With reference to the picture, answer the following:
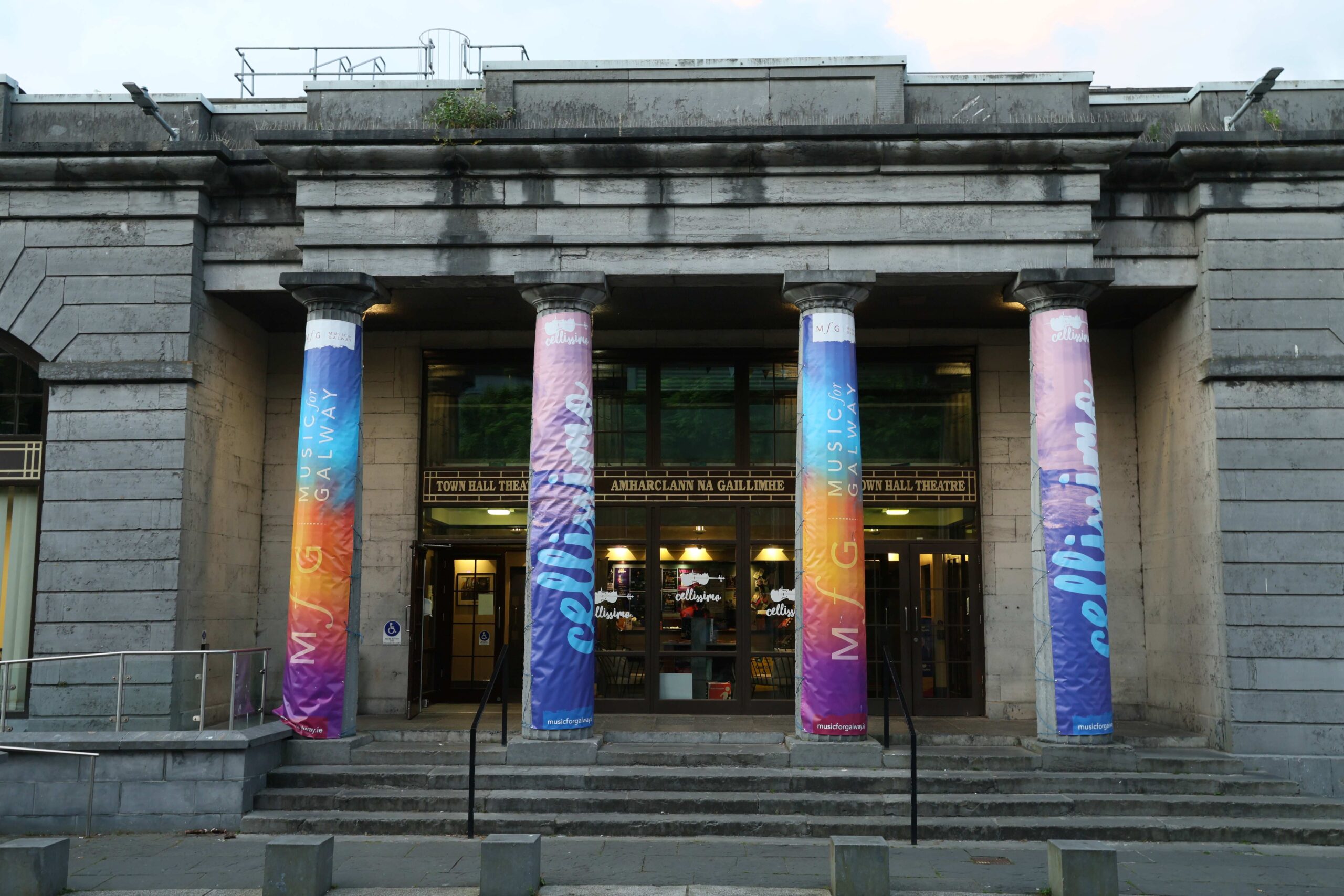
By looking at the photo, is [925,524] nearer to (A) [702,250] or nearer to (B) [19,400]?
(A) [702,250]

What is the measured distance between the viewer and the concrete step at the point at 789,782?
37.4ft

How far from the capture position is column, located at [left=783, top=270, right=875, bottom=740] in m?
12.0

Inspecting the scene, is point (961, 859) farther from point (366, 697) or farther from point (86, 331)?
point (86, 331)

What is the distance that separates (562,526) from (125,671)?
484 centimetres

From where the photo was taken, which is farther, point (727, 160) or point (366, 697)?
point (366, 697)

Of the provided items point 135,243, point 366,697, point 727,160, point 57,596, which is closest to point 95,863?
point 57,596

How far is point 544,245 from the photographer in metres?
12.8

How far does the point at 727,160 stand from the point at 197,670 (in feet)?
26.3

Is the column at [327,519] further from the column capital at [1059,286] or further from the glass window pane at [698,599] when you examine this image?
the column capital at [1059,286]

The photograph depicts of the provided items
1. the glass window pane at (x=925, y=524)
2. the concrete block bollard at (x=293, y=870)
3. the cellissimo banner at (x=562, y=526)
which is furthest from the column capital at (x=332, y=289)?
the glass window pane at (x=925, y=524)

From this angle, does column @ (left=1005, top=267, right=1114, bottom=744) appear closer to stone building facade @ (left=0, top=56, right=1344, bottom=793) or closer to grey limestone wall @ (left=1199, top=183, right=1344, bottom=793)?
stone building facade @ (left=0, top=56, right=1344, bottom=793)

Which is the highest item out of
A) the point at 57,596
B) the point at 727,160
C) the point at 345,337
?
the point at 727,160

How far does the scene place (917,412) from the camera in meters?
15.7

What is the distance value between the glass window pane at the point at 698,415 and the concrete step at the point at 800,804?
552 cm
